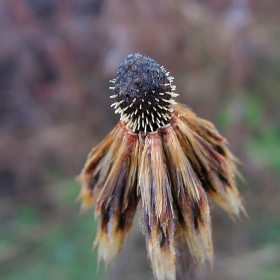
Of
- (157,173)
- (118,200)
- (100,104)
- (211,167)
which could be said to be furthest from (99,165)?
(100,104)

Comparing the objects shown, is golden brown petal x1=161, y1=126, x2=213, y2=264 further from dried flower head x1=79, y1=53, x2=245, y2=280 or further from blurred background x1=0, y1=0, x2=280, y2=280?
blurred background x1=0, y1=0, x2=280, y2=280

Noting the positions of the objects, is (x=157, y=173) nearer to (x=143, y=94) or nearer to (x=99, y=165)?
(x=143, y=94)

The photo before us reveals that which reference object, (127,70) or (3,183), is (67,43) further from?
(127,70)

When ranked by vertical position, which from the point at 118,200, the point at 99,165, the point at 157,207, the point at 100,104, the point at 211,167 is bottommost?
the point at 157,207

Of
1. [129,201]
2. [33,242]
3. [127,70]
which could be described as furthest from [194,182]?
[33,242]

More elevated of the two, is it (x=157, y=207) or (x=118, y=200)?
(x=118, y=200)

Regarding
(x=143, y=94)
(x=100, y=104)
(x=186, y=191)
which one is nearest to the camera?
(x=143, y=94)

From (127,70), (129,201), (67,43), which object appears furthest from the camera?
(67,43)
